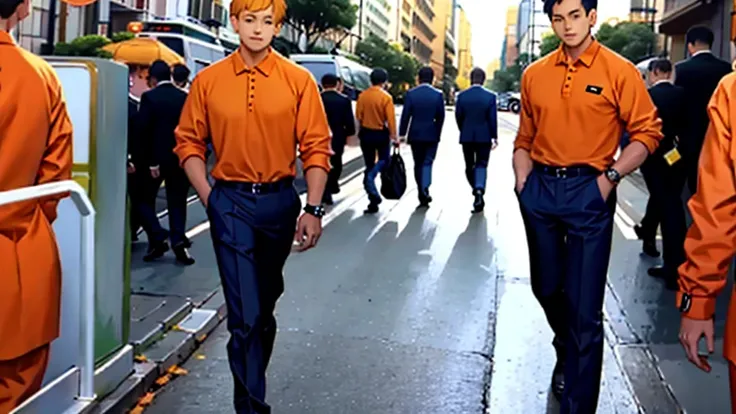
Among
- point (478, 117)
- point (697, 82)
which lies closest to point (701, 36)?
point (697, 82)

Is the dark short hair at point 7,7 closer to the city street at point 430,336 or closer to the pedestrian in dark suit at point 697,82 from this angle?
the city street at point 430,336

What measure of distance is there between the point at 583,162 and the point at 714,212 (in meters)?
1.63

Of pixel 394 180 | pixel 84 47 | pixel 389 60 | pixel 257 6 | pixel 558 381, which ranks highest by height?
pixel 389 60

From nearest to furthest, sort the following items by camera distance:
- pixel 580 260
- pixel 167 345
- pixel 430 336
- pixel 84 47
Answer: pixel 580 260 → pixel 167 345 → pixel 430 336 → pixel 84 47

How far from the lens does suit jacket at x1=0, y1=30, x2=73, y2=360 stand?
313cm

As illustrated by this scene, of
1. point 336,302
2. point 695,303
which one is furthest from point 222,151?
point 336,302

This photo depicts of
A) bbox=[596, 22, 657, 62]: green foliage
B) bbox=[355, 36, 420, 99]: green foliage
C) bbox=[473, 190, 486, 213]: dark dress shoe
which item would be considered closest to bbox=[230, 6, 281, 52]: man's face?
bbox=[473, 190, 486, 213]: dark dress shoe

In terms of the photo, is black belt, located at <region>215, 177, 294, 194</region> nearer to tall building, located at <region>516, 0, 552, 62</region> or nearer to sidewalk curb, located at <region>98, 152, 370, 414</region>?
sidewalk curb, located at <region>98, 152, 370, 414</region>

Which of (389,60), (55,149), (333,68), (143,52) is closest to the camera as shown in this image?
(55,149)

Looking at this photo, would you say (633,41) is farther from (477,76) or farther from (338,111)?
(338,111)

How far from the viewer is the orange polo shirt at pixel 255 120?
3.89m

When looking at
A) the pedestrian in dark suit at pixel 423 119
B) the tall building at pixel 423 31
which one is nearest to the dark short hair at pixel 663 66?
the pedestrian in dark suit at pixel 423 119

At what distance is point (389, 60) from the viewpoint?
269 feet

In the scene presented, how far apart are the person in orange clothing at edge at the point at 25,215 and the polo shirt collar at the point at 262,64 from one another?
2.76 feet
